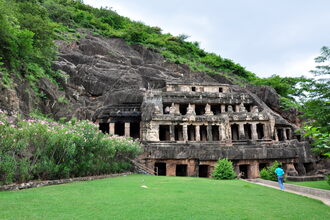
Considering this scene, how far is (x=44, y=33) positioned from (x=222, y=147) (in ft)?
70.6

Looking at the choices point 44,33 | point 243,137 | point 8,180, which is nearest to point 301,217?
point 8,180

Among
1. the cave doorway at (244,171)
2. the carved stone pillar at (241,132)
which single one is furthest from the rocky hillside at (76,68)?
the cave doorway at (244,171)

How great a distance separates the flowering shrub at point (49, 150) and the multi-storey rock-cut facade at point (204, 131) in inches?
272

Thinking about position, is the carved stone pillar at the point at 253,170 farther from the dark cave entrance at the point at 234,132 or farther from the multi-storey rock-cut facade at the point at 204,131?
the dark cave entrance at the point at 234,132

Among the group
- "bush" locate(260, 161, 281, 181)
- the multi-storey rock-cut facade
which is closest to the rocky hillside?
the multi-storey rock-cut facade

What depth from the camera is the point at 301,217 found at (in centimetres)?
598

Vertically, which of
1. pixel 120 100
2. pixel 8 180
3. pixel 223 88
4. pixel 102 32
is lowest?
pixel 8 180

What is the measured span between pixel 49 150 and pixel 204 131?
64.4 feet

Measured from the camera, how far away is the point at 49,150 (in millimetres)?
11922

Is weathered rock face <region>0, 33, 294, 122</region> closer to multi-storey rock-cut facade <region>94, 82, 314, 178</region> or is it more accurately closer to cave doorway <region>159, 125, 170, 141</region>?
multi-storey rock-cut facade <region>94, 82, 314, 178</region>

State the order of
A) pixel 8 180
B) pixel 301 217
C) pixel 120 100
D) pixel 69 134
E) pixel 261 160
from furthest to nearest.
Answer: pixel 120 100 → pixel 261 160 → pixel 69 134 → pixel 8 180 → pixel 301 217

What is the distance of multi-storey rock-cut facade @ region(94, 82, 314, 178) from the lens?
21.2 m

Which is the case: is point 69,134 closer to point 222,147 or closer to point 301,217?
point 301,217

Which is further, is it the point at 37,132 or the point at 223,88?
the point at 223,88
